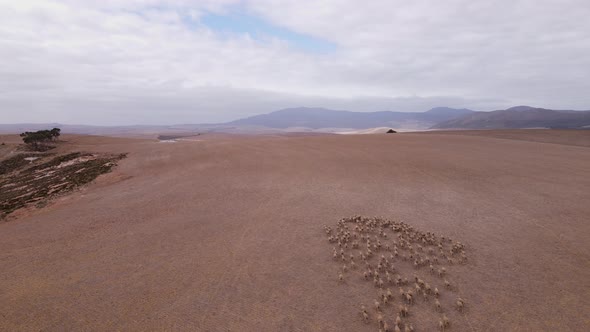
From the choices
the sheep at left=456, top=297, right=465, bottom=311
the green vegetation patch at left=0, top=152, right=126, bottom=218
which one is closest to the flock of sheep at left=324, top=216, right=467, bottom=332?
the sheep at left=456, top=297, right=465, bottom=311

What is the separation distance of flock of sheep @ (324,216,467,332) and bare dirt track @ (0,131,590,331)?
336 millimetres

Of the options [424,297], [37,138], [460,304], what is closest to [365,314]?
[424,297]

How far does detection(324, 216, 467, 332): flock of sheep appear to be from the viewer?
7148 mm

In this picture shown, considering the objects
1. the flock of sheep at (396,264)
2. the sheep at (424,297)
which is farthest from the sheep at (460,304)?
the sheep at (424,297)

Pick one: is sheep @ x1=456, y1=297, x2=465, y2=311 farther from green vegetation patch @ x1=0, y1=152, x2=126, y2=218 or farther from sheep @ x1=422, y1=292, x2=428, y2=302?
green vegetation patch @ x1=0, y1=152, x2=126, y2=218

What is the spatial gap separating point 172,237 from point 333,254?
6.02 metres

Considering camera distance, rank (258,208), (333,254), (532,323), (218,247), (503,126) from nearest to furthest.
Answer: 1. (532,323)
2. (333,254)
3. (218,247)
4. (258,208)
5. (503,126)

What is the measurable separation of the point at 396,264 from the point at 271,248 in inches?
159

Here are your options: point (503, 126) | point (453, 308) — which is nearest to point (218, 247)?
point (453, 308)

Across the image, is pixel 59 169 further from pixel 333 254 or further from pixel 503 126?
pixel 503 126

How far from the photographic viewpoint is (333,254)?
32.6 ft

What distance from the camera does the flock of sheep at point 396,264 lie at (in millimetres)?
7148

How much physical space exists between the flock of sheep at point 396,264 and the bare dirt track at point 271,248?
0.34m

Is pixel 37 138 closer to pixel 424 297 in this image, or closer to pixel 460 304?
pixel 424 297
